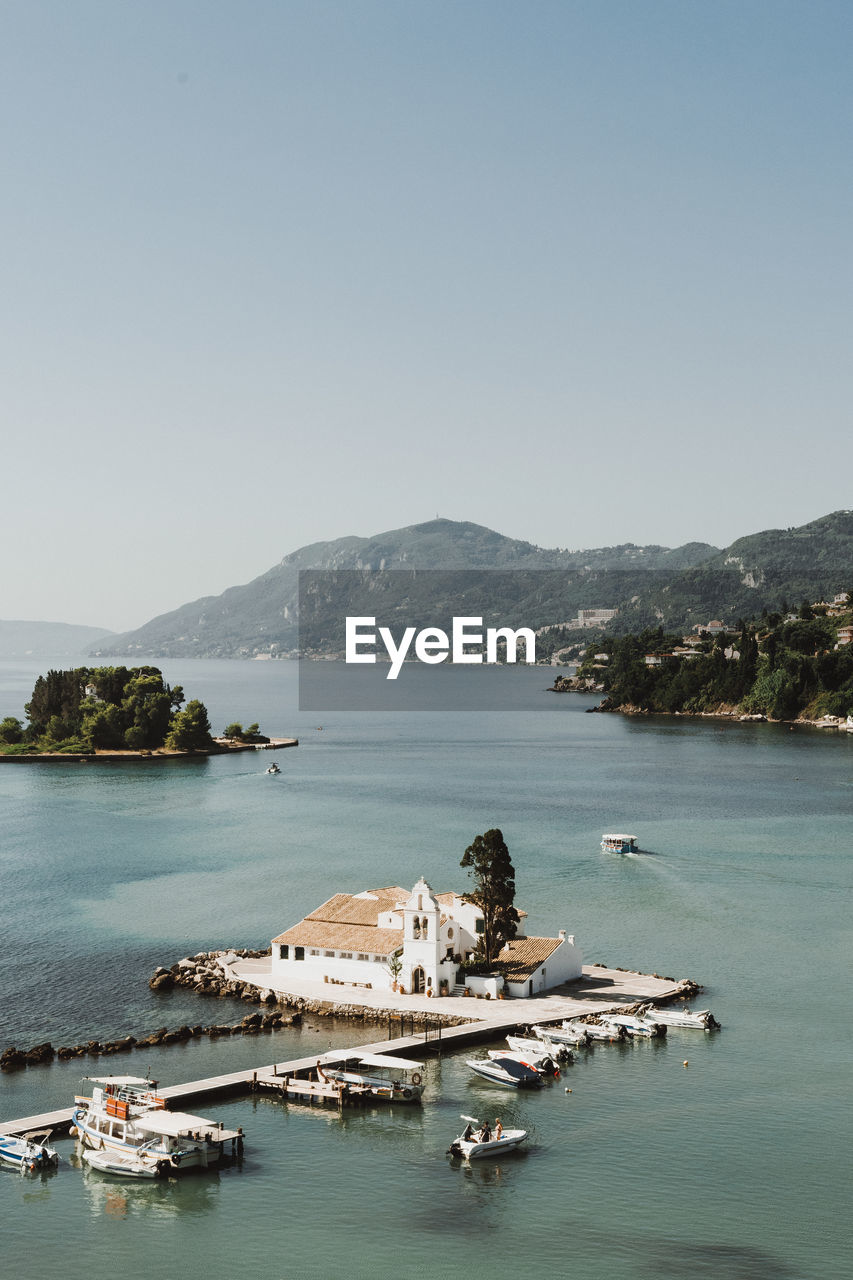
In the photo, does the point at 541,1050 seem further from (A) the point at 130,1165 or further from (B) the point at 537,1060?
(A) the point at 130,1165

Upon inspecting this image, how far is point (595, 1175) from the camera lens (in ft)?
109

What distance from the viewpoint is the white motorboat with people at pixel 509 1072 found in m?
39.0

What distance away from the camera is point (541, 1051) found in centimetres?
4097

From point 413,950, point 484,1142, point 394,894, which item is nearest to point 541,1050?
point 484,1142

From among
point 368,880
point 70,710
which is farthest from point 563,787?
point 70,710

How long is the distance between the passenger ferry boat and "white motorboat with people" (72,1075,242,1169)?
47.5 metres

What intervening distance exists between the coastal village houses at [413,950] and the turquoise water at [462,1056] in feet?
10.9

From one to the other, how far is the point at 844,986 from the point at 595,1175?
20917 millimetres

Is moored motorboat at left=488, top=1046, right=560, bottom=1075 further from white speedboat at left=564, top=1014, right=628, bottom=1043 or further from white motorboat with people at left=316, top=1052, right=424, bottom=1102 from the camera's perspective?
white speedboat at left=564, top=1014, right=628, bottom=1043

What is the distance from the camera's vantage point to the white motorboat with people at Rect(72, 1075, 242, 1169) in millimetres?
34188

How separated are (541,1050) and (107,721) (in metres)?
108

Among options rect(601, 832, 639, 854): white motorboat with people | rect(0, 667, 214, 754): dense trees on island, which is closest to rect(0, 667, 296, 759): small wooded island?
rect(0, 667, 214, 754): dense trees on island

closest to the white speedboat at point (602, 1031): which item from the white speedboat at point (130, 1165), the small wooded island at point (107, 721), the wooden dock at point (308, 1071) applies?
the wooden dock at point (308, 1071)

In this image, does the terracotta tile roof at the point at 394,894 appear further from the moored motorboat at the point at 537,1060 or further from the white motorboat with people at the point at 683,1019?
the moored motorboat at the point at 537,1060
